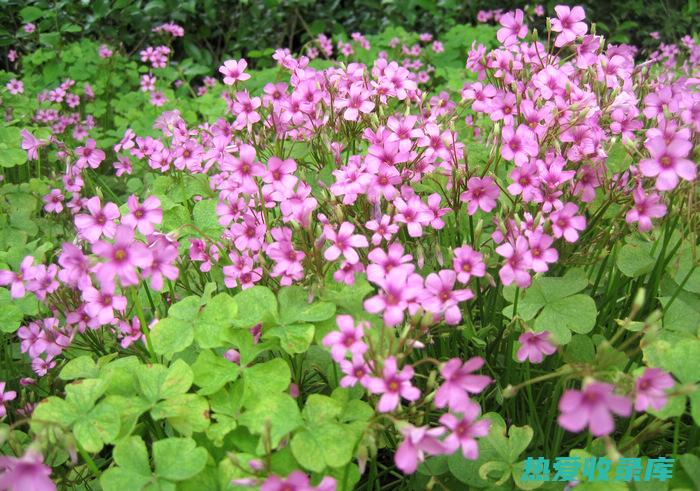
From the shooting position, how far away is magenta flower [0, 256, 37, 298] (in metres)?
1.69

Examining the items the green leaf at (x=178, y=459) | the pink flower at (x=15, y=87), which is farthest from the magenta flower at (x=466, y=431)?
the pink flower at (x=15, y=87)

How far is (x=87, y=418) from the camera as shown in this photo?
4.47 feet

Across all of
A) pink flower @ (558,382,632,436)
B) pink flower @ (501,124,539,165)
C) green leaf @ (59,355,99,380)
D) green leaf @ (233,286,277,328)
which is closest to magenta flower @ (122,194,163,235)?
green leaf @ (233,286,277,328)

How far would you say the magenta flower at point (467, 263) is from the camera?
1423 mm

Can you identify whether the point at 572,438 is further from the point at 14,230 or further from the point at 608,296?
the point at 14,230

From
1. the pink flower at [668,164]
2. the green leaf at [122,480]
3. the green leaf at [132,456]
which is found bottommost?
the green leaf at [122,480]

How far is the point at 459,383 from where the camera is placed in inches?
46.0

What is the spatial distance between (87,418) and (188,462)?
10.5 inches

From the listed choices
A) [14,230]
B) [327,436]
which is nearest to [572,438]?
[327,436]

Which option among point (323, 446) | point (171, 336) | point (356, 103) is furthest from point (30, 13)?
point (323, 446)

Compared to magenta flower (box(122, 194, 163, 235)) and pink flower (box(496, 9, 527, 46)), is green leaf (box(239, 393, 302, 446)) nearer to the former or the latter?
magenta flower (box(122, 194, 163, 235))

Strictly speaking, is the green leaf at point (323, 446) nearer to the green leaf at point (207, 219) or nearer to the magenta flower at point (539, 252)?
the magenta flower at point (539, 252)

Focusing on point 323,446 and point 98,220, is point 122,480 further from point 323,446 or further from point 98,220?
point 98,220

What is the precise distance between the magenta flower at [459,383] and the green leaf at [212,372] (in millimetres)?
533
